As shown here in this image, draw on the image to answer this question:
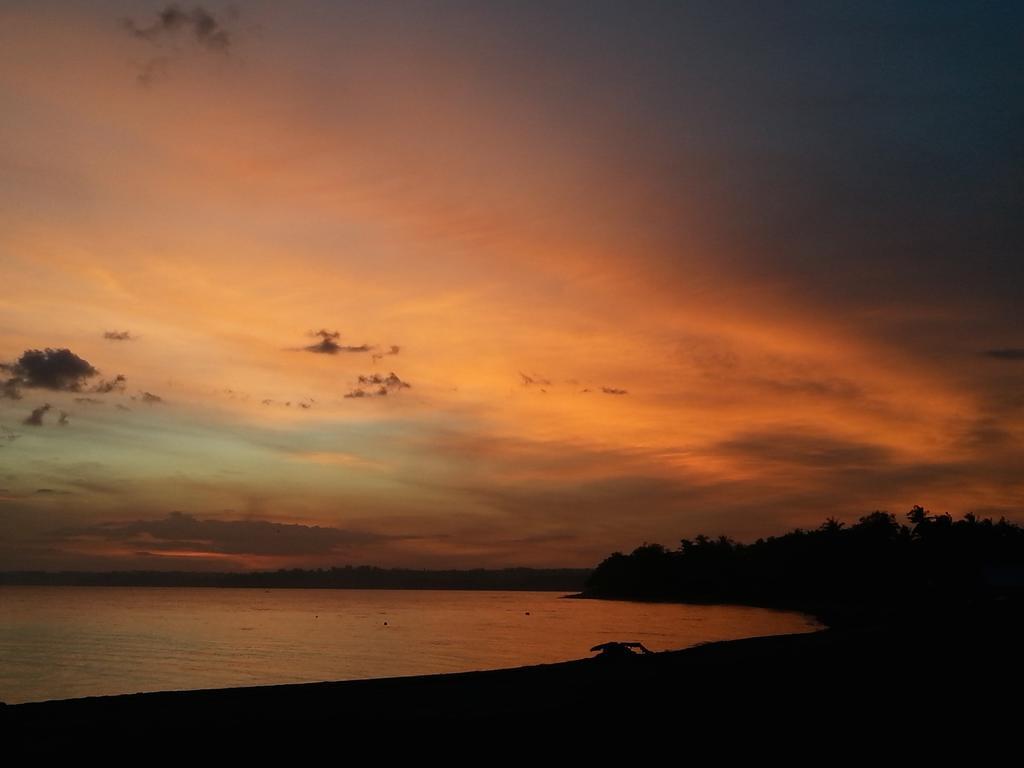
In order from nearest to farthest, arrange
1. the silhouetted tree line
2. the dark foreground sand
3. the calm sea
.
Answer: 1. the dark foreground sand
2. the calm sea
3. the silhouetted tree line

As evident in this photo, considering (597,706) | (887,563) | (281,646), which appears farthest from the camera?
(887,563)

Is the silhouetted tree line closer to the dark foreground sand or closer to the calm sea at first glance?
the calm sea

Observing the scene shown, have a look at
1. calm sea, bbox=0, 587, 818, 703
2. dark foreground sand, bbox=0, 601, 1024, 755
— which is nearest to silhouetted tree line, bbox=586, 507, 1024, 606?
calm sea, bbox=0, 587, 818, 703

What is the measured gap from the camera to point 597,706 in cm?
2030

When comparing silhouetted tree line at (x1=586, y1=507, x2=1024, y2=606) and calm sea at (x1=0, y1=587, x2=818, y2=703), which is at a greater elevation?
silhouetted tree line at (x1=586, y1=507, x2=1024, y2=606)

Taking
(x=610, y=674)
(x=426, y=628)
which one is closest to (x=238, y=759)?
(x=610, y=674)

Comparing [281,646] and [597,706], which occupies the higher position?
[597,706]

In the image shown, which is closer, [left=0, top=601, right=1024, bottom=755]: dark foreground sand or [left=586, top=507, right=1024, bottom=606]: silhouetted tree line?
[left=0, top=601, right=1024, bottom=755]: dark foreground sand

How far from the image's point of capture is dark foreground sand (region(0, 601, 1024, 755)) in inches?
712

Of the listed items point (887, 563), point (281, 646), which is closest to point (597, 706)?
point (281, 646)

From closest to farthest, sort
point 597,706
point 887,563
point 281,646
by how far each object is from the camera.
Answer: point 597,706
point 281,646
point 887,563

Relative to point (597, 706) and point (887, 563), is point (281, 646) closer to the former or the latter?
point (597, 706)

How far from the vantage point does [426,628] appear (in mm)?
126562

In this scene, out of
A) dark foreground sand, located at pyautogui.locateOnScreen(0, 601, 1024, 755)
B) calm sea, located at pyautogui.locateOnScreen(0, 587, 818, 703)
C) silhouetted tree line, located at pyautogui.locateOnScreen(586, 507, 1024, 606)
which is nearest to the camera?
dark foreground sand, located at pyautogui.locateOnScreen(0, 601, 1024, 755)
